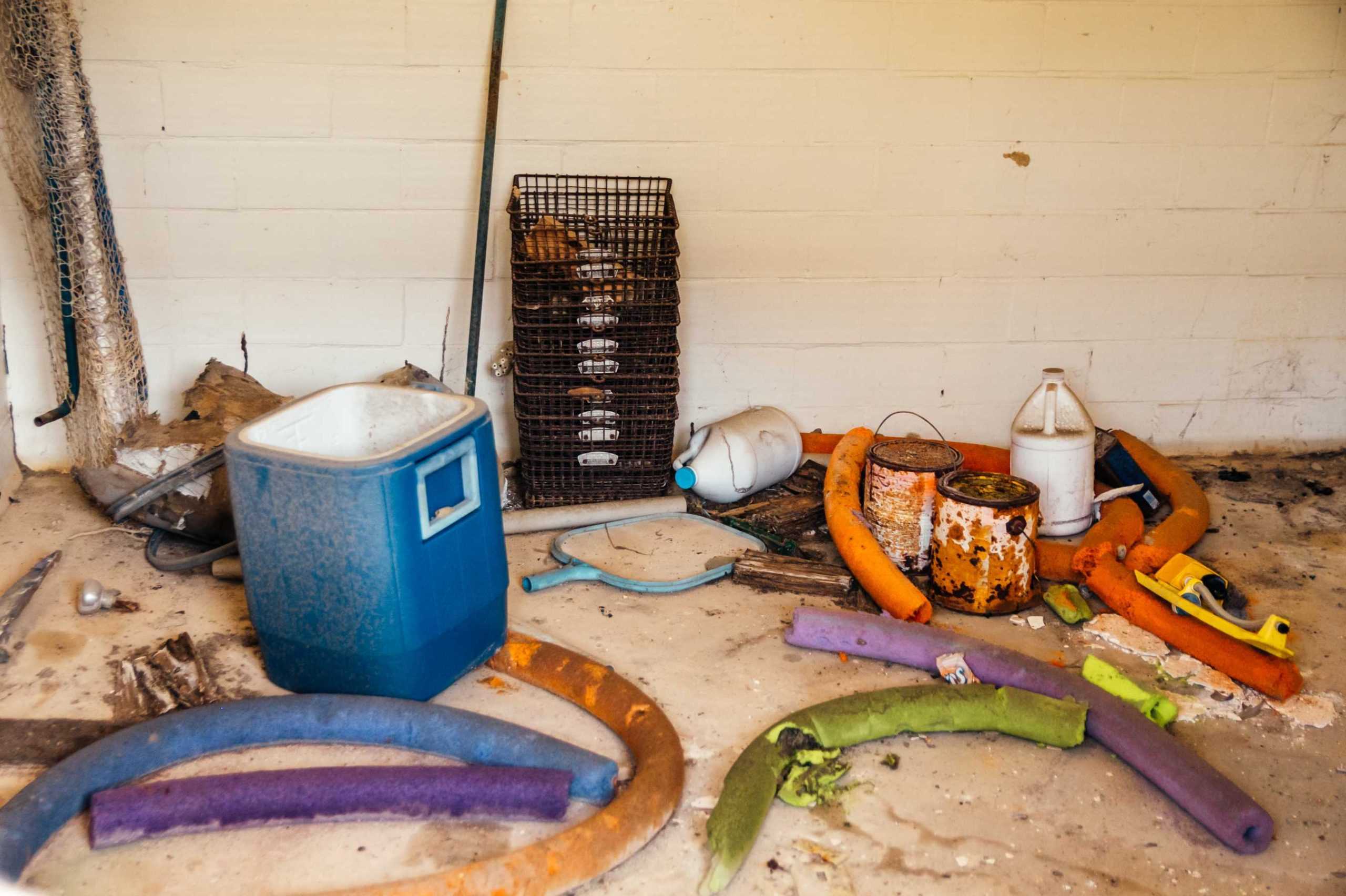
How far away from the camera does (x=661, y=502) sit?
335cm

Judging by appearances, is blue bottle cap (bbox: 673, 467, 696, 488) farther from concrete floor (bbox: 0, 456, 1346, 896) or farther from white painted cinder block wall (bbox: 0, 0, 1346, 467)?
concrete floor (bbox: 0, 456, 1346, 896)

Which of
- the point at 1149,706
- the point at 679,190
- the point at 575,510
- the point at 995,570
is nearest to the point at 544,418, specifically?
the point at 575,510

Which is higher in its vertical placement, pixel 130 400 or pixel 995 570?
pixel 130 400

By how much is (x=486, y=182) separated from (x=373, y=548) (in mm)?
1532

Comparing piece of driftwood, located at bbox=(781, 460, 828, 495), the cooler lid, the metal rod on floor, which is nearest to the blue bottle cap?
piece of driftwood, located at bbox=(781, 460, 828, 495)

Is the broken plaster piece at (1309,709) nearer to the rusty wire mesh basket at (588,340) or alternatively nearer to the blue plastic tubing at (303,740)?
the blue plastic tubing at (303,740)

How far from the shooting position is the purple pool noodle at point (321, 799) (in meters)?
1.96

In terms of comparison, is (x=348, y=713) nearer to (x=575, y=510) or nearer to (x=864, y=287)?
(x=575, y=510)

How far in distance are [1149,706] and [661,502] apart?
1493 mm

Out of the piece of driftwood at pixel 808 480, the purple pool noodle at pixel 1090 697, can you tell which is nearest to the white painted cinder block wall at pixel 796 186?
the piece of driftwood at pixel 808 480

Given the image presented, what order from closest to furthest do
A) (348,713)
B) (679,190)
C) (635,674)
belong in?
(348,713)
(635,674)
(679,190)

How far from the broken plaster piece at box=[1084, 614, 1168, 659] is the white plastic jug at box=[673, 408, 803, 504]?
1099 mm

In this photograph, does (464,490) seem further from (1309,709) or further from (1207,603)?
(1309,709)

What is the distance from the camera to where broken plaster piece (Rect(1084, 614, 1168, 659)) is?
2637 mm
